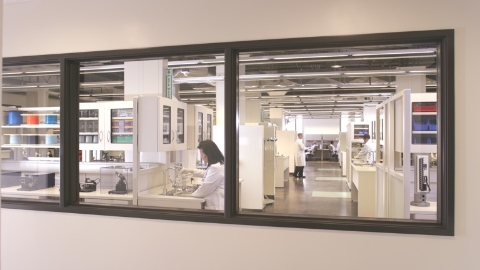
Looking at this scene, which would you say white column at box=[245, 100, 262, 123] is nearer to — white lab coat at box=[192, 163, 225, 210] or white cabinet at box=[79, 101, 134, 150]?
white cabinet at box=[79, 101, 134, 150]

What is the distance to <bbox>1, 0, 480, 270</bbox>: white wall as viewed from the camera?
2410mm

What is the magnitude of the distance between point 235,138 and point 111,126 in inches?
130

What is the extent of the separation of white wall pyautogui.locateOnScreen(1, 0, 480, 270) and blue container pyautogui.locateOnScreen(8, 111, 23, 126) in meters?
4.10

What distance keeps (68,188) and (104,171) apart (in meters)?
2.20

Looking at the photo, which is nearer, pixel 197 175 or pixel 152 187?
pixel 152 187

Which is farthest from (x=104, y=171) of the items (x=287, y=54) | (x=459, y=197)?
(x=459, y=197)

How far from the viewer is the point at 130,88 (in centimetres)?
555

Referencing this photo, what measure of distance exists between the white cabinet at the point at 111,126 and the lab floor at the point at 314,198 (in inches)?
112

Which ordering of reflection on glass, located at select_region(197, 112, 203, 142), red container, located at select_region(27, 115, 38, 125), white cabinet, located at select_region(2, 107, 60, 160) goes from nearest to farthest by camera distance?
reflection on glass, located at select_region(197, 112, 203, 142)
white cabinet, located at select_region(2, 107, 60, 160)
red container, located at select_region(27, 115, 38, 125)

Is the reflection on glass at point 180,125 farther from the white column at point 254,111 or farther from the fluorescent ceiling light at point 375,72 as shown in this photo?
the white column at point 254,111

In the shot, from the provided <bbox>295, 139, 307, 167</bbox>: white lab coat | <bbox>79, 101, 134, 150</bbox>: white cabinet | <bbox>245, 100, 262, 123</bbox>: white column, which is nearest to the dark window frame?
<bbox>79, 101, 134, 150</bbox>: white cabinet

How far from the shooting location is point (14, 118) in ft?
22.6

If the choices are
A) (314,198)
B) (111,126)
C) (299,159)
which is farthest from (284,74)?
(299,159)

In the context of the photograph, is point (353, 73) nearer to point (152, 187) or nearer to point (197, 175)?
point (197, 175)
